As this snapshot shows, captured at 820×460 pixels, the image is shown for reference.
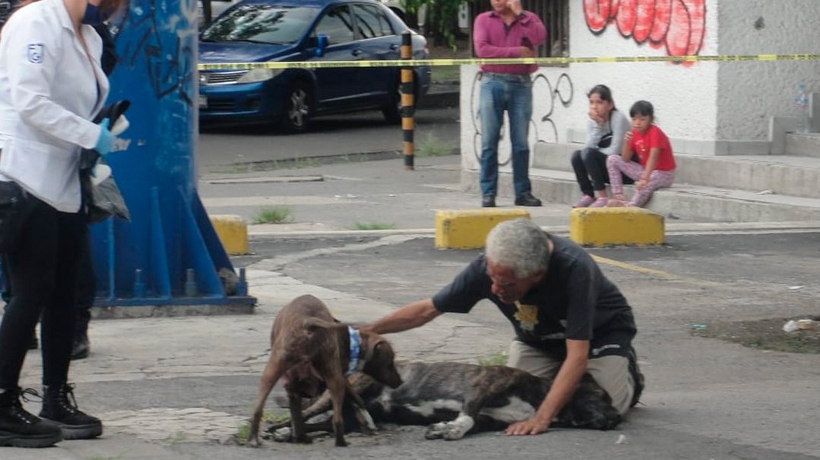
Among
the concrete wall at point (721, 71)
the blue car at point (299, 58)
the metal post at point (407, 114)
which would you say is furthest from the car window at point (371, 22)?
the concrete wall at point (721, 71)

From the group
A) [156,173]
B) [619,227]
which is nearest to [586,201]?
[619,227]

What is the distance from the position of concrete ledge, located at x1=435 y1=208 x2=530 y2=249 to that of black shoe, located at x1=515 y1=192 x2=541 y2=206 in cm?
272

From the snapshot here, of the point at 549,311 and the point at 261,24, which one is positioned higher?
the point at 261,24

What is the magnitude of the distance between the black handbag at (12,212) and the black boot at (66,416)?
57 centimetres

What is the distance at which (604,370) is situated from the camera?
5.81 m

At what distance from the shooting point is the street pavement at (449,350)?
5445 millimetres

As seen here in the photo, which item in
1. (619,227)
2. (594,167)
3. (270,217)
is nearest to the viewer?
(619,227)

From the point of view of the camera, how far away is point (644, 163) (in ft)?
41.4

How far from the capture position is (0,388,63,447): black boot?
5.21m

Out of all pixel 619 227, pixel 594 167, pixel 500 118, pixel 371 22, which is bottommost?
pixel 619 227

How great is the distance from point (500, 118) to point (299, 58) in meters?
8.03

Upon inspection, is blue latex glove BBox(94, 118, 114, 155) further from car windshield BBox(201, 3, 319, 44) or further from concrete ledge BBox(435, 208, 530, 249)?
car windshield BBox(201, 3, 319, 44)

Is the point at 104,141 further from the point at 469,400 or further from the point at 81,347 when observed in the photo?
the point at 81,347

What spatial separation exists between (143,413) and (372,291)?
318cm
